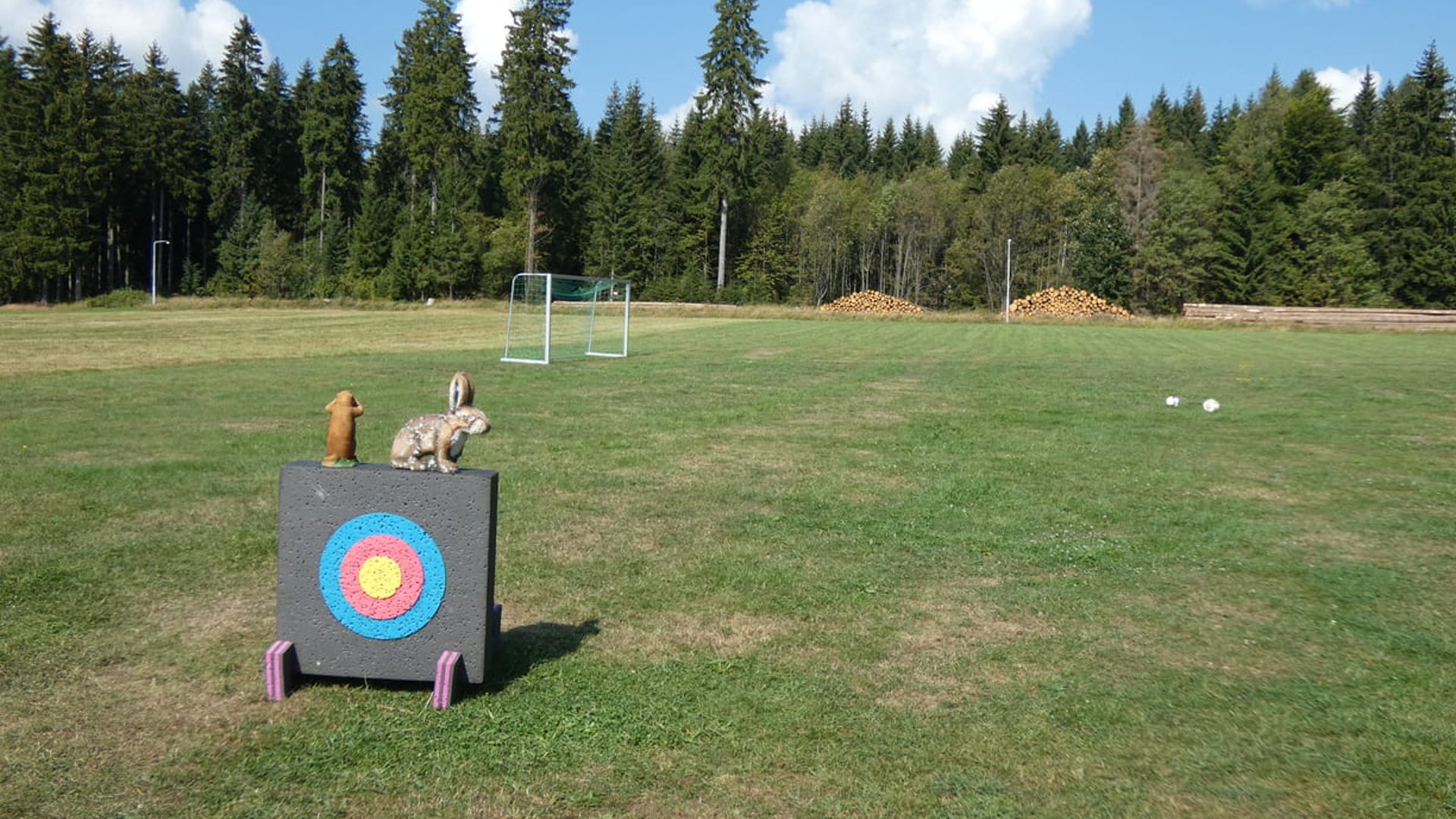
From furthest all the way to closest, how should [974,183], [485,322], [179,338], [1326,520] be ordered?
[974,183], [485,322], [179,338], [1326,520]

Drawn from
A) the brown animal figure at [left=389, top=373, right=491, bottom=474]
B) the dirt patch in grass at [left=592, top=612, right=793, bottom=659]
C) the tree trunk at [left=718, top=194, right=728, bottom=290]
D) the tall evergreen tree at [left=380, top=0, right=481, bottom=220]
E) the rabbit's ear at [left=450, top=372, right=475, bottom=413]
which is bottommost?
the dirt patch in grass at [left=592, top=612, right=793, bottom=659]

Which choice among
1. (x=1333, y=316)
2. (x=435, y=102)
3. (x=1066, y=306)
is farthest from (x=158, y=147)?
(x=1333, y=316)

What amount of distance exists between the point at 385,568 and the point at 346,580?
0.20 metres

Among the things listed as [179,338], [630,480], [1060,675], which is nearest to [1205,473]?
[630,480]

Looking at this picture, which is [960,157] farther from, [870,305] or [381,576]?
[381,576]

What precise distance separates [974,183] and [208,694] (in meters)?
84.1

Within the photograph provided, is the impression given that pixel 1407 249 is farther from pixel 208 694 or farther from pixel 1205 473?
pixel 208 694

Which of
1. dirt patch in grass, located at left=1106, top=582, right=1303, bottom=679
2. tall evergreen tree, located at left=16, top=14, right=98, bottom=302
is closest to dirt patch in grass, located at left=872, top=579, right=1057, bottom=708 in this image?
dirt patch in grass, located at left=1106, top=582, right=1303, bottom=679

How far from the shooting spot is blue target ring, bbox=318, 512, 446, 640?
4258 millimetres

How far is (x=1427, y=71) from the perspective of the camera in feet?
232

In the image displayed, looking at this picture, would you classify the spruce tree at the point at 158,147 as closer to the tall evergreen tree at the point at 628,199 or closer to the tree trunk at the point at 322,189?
the tree trunk at the point at 322,189

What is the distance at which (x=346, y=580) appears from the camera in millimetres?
4328

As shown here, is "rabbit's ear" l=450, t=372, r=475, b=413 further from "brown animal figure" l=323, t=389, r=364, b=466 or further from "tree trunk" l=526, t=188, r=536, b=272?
"tree trunk" l=526, t=188, r=536, b=272

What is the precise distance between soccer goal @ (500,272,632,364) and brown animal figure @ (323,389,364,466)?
66.5 ft
